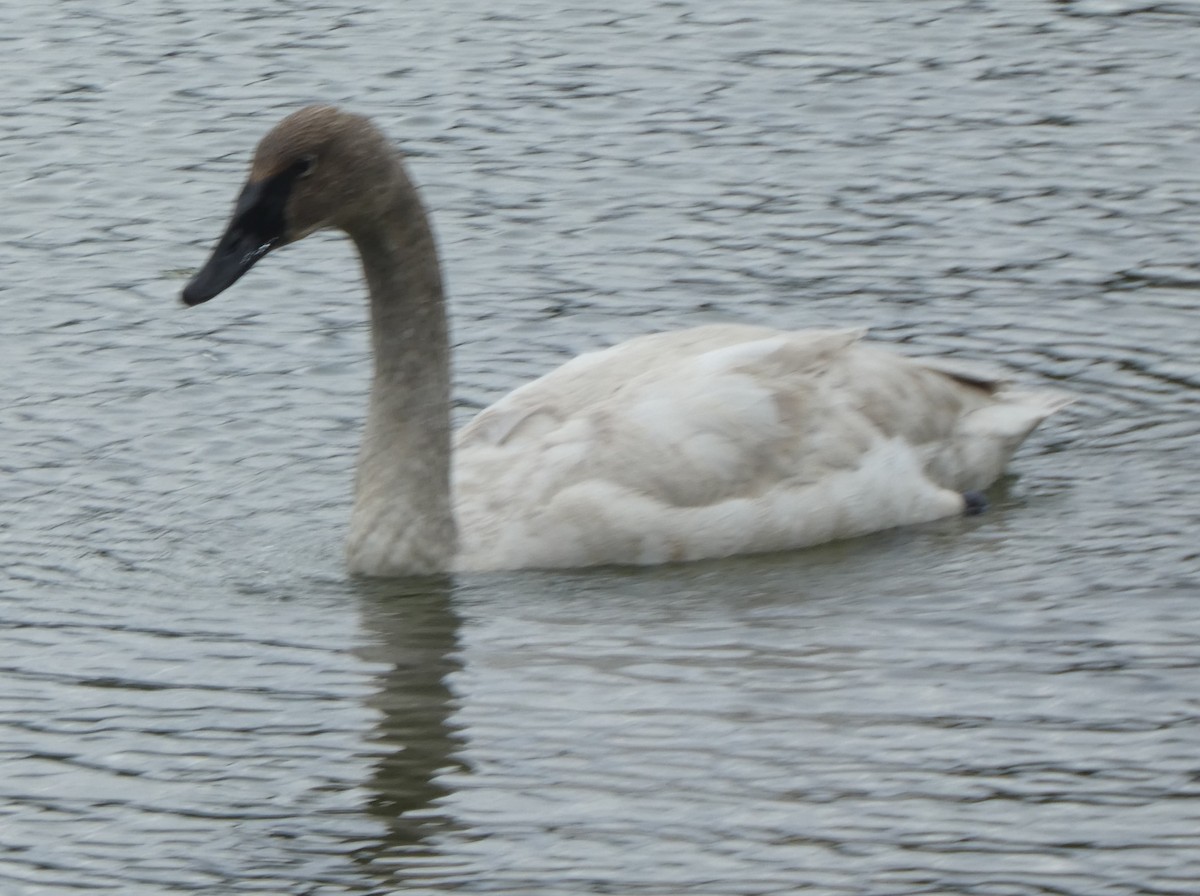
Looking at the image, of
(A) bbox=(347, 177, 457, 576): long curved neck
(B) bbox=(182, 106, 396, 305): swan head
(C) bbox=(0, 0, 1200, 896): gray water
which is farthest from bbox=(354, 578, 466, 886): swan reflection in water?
(B) bbox=(182, 106, 396, 305): swan head

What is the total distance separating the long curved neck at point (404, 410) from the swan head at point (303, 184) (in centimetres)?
13

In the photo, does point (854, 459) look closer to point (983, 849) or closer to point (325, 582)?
point (325, 582)

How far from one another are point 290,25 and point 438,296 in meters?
8.28

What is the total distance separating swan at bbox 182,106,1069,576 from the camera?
9.98 meters

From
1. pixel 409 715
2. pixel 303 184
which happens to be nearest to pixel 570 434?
pixel 303 184

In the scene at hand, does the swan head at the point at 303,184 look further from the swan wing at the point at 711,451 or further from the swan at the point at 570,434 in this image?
the swan wing at the point at 711,451

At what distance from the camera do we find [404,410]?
33.9ft

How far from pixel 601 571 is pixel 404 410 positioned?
1.00 m

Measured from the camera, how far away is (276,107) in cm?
1636

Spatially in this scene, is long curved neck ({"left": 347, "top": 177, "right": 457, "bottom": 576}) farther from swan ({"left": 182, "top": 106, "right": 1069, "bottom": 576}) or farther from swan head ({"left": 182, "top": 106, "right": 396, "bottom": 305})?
swan head ({"left": 182, "top": 106, "right": 396, "bottom": 305})

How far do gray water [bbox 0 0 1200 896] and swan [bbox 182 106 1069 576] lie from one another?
0.18 metres

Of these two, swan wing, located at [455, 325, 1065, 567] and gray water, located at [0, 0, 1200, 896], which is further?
swan wing, located at [455, 325, 1065, 567]

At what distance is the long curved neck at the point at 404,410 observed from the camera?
1019 centimetres

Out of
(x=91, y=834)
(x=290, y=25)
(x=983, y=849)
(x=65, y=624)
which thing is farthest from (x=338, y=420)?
(x=290, y=25)
